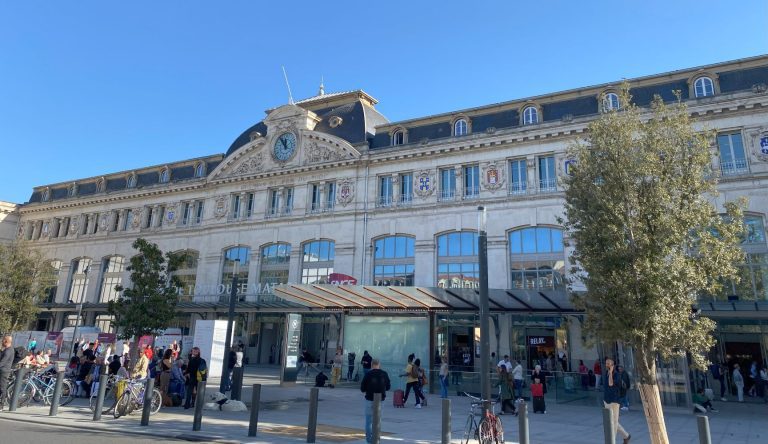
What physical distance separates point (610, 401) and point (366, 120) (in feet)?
86.1

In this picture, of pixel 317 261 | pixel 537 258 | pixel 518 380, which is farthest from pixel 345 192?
pixel 518 380

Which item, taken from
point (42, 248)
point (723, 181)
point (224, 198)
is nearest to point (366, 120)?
point (224, 198)

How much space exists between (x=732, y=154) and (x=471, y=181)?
12376mm

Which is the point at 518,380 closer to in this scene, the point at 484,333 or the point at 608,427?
the point at 484,333

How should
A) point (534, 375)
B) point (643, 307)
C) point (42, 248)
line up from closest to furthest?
point (643, 307), point (534, 375), point (42, 248)

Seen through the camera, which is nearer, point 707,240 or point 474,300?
point 707,240

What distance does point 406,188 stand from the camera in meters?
30.0

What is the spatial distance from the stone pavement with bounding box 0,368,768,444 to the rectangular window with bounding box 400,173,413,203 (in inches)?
585

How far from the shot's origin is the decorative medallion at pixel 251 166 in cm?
3498

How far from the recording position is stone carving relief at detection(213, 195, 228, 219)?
3600cm

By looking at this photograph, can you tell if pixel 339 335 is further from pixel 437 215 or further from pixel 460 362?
pixel 437 215

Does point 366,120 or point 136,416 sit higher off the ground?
point 366,120

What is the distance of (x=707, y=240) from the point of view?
Result: 8.84m

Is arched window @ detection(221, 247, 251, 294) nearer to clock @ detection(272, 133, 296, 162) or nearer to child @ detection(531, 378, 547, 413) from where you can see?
clock @ detection(272, 133, 296, 162)
